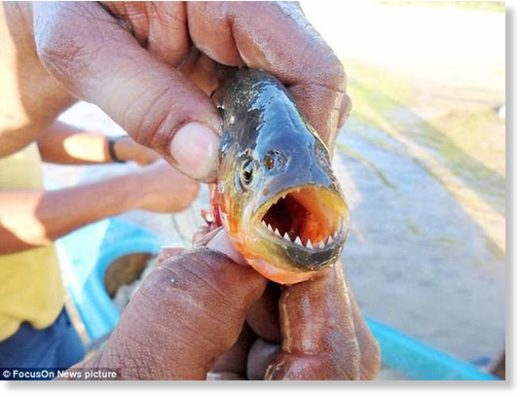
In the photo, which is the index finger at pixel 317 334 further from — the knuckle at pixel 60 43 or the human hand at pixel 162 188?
the human hand at pixel 162 188

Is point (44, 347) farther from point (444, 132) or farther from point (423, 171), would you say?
point (444, 132)

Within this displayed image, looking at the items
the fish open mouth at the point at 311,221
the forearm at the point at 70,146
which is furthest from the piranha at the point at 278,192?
the forearm at the point at 70,146

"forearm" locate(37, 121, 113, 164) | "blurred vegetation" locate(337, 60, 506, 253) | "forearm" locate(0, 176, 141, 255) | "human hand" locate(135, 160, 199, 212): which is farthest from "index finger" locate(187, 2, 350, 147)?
"blurred vegetation" locate(337, 60, 506, 253)

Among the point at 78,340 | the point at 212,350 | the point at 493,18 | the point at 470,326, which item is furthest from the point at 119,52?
the point at 470,326

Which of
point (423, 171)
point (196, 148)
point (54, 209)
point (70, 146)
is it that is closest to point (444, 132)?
point (423, 171)

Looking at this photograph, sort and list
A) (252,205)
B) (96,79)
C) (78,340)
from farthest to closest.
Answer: (78,340), (96,79), (252,205)

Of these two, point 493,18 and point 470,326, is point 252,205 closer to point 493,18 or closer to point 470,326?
point 493,18

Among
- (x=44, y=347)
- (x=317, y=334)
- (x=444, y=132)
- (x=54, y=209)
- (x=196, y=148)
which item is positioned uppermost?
(x=196, y=148)
